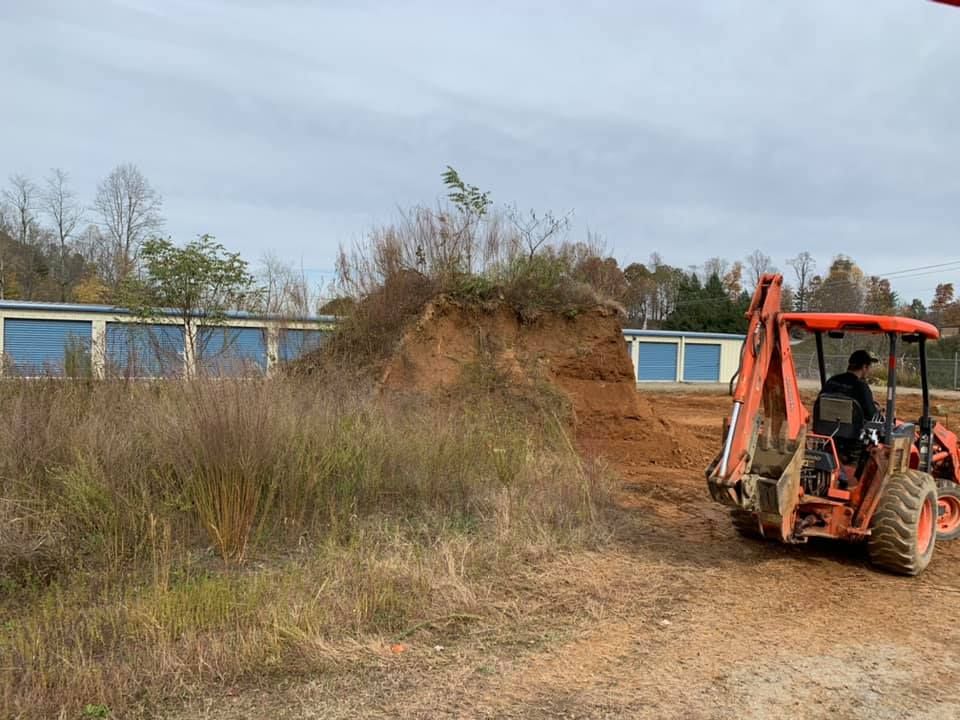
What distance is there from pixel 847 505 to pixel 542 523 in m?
2.77

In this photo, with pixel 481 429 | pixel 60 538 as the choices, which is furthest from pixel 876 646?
pixel 60 538

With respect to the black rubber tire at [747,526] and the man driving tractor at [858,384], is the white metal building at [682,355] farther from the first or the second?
the man driving tractor at [858,384]

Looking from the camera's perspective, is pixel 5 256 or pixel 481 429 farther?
pixel 5 256

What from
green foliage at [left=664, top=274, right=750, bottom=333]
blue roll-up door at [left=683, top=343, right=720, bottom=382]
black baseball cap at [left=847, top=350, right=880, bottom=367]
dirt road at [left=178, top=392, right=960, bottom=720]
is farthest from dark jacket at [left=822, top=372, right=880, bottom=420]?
green foliage at [left=664, top=274, right=750, bottom=333]

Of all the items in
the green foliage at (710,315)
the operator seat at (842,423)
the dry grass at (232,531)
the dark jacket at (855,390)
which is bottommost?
the dry grass at (232,531)

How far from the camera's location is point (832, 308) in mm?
74312

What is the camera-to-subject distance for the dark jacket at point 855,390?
7.61 metres

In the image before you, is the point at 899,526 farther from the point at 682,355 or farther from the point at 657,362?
the point at 682,355

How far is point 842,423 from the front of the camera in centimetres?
762

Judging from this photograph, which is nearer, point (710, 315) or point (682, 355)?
point (682, 355)

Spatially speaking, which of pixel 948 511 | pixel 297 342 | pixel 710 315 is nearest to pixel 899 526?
pixel 948 511

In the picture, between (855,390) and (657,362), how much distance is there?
3734cm

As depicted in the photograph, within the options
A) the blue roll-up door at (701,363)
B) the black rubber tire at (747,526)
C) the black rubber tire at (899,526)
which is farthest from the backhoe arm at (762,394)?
the blue roll-up door at (701,363)

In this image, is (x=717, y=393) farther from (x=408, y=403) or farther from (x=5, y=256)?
(x=5, y=256)
